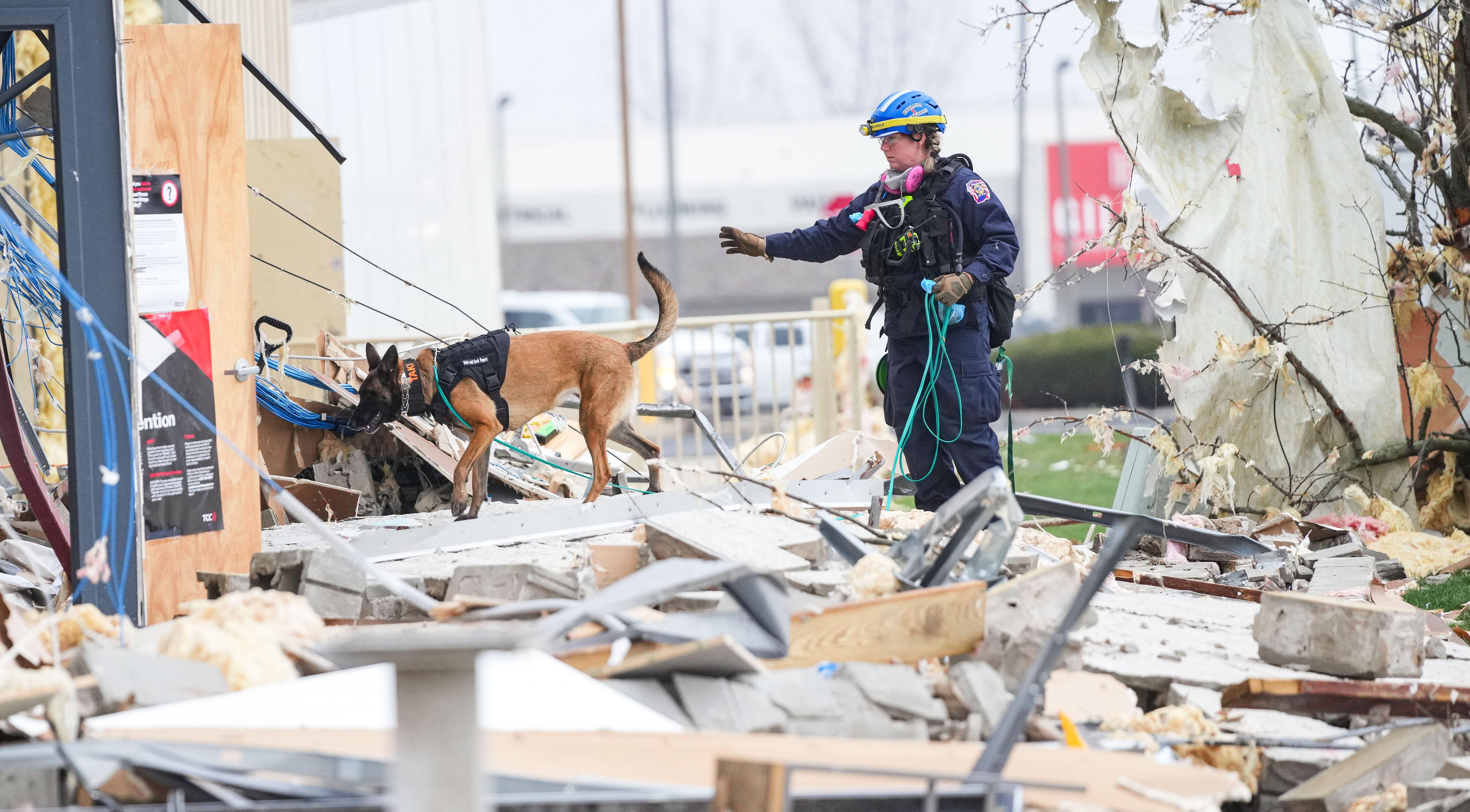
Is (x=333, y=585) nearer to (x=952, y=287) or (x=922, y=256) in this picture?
(x=952, y=287)

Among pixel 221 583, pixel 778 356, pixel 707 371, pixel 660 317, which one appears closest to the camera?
pixel 221 583

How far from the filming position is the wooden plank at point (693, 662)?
3066mm

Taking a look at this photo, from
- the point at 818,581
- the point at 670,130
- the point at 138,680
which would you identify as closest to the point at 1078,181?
the point at 670,130

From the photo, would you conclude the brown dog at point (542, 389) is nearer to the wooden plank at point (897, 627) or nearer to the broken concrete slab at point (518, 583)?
the broken concrete slab at point (518, 583)

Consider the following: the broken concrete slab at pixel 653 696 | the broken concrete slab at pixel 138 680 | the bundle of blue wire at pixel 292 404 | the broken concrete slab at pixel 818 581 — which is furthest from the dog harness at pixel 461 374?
the broken concrete slab at pixel 653 696

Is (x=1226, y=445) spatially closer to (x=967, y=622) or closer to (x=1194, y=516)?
(x=1194, y=516)

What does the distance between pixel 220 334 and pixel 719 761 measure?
275cm

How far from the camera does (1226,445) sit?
6.95 m

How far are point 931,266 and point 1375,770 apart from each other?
3.27 meters

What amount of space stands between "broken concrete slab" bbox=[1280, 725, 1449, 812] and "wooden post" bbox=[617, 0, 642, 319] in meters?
18.3

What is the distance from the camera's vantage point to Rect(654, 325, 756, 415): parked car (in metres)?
9.52

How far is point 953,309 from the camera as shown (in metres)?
5.84

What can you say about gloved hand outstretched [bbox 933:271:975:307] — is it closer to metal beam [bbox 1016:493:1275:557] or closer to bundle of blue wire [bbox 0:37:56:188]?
metal beam [bbox 1016:493:1275:557]

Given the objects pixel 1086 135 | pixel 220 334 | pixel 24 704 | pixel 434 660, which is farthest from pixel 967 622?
pixel 1086 135
